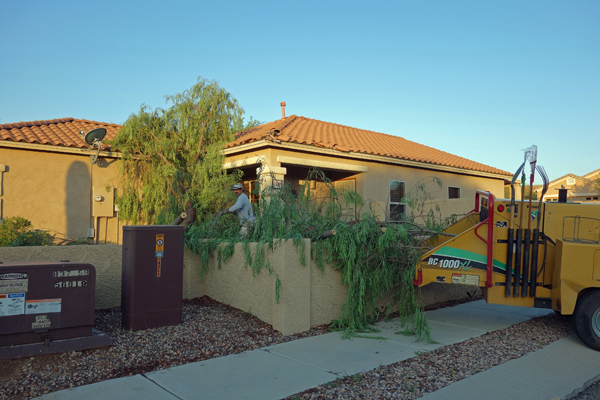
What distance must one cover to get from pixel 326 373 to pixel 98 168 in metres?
9.71

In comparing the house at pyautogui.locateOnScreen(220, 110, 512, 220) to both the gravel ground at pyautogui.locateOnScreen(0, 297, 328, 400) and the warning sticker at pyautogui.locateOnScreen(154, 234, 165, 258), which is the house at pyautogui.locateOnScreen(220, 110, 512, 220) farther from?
the warning sticker at pyautogui.locateOnScreen(154, 234, 165, 258)

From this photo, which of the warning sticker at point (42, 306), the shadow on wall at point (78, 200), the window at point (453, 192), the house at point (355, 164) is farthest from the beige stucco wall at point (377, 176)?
the warning sticker at point (42, 306)

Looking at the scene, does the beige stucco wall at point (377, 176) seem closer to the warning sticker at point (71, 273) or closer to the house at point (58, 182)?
the house at point (58, 182)

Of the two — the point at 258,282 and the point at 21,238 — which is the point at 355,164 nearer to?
the point at 258,282

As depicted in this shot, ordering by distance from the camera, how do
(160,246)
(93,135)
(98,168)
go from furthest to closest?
Answer: 1. (98,168)
2. (93,135)
3. (160,246)

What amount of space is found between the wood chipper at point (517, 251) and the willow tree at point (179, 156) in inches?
251

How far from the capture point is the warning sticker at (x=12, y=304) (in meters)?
4.64

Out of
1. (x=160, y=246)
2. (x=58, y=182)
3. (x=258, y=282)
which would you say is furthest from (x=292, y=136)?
(x=160, y=246)

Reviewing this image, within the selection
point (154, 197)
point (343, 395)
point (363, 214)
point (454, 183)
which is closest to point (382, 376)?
point (343, 395)

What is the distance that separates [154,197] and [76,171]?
2.17m

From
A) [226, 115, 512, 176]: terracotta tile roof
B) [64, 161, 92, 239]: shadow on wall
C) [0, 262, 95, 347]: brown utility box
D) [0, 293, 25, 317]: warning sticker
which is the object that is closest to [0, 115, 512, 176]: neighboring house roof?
[226, 115, 512, 176]: terracotta tile roof

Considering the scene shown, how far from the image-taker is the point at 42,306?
4859 mm

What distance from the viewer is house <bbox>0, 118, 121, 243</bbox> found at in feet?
36.4

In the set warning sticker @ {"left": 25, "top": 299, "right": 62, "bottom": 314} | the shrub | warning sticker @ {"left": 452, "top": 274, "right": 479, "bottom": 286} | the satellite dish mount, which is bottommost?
warning sticker @ {"left": 25, "top": 299, "right": 62, "bottom": 314}
